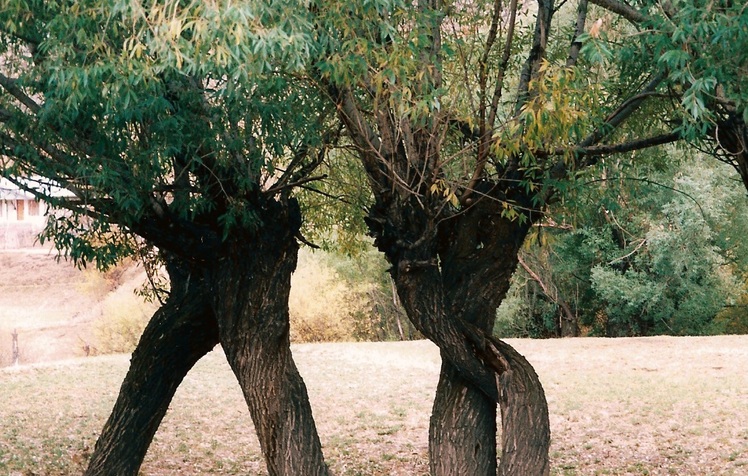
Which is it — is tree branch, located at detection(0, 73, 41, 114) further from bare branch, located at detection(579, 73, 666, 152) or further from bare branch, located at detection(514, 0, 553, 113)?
bare branch, located at detection(579, 73, 666, 152)

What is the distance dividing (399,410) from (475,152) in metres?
6.44

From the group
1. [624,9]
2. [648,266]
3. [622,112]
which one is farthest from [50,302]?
[624,9]

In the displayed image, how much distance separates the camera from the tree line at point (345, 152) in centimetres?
530

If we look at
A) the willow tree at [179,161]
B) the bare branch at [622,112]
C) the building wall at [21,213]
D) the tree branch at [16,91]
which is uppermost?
the building wall at [21,213]

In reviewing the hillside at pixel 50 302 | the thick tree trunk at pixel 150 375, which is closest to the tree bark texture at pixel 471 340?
the thick tree trunk at pixel 150 375

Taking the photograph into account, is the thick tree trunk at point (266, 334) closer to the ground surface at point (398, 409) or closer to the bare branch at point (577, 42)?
the bare branch at point (577, 42)

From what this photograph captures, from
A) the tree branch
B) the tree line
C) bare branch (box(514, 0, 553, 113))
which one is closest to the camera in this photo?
the tree line

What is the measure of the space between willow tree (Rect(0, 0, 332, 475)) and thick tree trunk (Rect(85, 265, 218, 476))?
1 centimetres

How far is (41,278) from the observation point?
42562mm

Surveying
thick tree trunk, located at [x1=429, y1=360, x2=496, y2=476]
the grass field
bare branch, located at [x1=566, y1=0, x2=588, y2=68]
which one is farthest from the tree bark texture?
the grass field

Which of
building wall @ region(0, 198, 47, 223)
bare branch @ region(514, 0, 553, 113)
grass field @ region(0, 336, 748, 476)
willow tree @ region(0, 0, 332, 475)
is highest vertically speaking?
building wall @ region(0, 198, 47, 223)

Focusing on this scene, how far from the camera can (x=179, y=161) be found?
7.04 metres

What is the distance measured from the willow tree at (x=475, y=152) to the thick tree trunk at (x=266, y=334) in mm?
820

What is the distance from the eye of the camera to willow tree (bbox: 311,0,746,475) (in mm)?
5789
